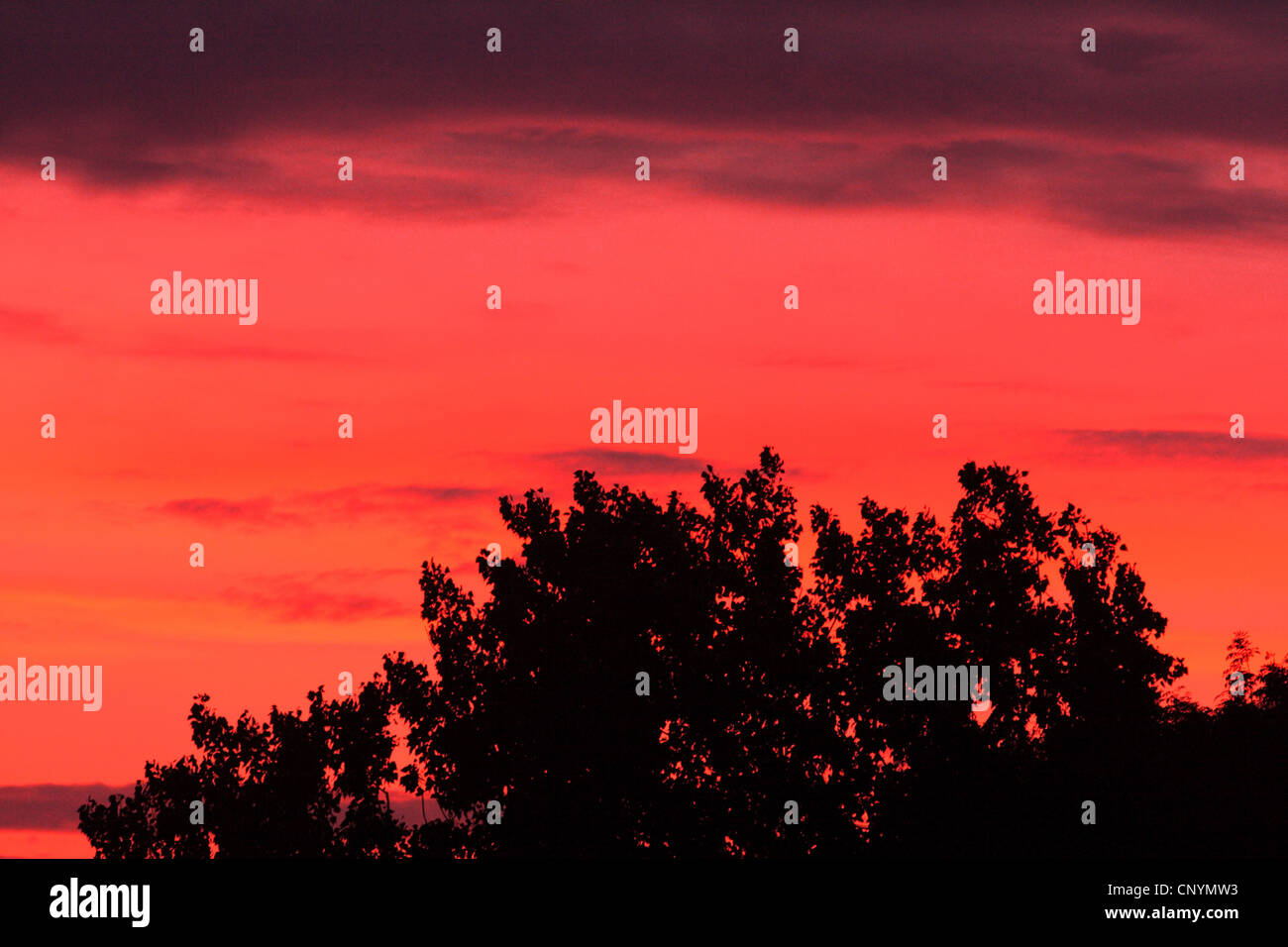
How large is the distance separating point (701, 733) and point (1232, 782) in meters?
16.4

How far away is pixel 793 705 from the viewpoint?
55594mm

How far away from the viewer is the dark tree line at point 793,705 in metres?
52.8

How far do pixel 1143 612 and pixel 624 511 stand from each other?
1660cm

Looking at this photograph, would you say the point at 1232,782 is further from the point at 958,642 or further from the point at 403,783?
the point at 403,783

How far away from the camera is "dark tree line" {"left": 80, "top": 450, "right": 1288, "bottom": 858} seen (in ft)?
173
